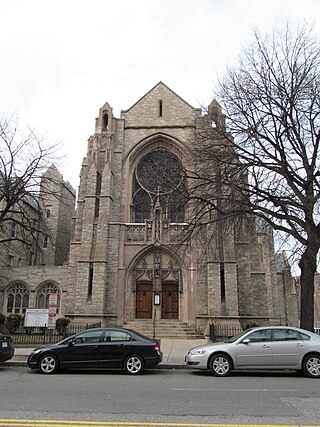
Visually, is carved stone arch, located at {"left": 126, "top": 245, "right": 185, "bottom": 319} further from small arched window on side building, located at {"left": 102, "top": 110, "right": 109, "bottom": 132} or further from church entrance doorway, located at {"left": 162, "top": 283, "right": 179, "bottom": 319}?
small arched window on side building, located at {"left": 102, "top": 110, "right": 109, "bottom": 132}

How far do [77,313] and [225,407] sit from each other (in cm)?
1705

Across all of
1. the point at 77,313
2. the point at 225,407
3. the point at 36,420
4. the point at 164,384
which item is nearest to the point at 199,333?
the point at 77,313

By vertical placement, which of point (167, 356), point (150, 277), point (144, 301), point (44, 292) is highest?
point (150, 277)

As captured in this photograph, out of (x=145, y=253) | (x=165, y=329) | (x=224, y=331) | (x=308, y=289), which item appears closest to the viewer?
(x=308, y=289)

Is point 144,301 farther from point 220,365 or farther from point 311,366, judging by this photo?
point 311,366

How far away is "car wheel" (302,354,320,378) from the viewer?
9.80 metres

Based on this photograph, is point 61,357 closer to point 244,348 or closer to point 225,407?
point 244,348

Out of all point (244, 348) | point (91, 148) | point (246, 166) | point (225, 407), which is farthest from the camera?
point (91, 148)

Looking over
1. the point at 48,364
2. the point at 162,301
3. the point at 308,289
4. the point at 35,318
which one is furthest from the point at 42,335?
the point at 308,289

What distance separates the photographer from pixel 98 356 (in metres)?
10.2

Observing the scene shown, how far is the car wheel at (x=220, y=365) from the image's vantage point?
389 inches

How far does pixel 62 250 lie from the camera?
3550cm

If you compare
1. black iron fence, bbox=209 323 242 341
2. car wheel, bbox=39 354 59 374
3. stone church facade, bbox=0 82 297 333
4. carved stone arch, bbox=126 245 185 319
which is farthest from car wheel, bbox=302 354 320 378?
carved stone arch, bbox=126 245 185 319

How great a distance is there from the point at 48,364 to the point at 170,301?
547 inches
